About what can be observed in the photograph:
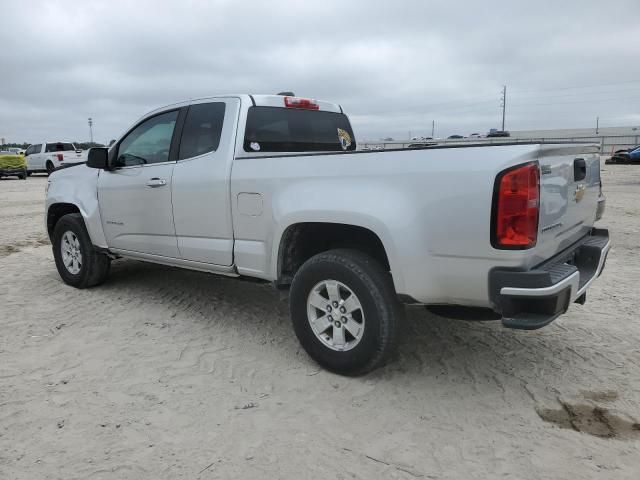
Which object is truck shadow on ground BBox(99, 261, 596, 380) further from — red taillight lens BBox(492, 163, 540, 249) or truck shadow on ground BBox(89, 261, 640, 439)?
red taillight lens BBox(492, 163, 540, 249)

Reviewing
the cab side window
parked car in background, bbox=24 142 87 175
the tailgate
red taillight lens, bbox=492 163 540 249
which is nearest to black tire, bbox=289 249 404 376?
red taillight lens, bbox=492 163 540 249

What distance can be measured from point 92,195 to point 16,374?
7.49ft

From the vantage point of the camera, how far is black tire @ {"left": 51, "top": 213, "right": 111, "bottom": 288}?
5543 millimetres

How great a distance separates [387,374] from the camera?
3.57m

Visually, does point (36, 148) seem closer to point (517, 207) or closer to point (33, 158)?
point (33, 158)

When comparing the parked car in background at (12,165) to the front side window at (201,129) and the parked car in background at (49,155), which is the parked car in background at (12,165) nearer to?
the parked car in background at (49,155)

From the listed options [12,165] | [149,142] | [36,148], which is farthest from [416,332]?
[36,148]

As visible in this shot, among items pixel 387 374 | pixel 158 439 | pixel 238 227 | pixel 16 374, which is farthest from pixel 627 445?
pixel 16 374

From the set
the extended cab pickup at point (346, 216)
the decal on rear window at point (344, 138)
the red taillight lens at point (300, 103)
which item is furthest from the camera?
the decal on rear window at point (344, 138)

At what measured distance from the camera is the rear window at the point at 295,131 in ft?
14.1

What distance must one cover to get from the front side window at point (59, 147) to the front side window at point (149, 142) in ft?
82.1

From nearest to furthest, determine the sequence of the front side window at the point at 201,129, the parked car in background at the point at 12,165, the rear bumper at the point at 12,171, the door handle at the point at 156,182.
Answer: the front side window at the point at 201,129 → the door handle at the point at 156,182 → the parked car in background at the point at 12,165 → the rear bumper at the point at 12,171

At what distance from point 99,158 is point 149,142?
582mm

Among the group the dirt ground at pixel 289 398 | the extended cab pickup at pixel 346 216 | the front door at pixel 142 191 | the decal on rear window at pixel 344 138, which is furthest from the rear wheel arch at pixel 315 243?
the decal on rear window at pixel 344 138
